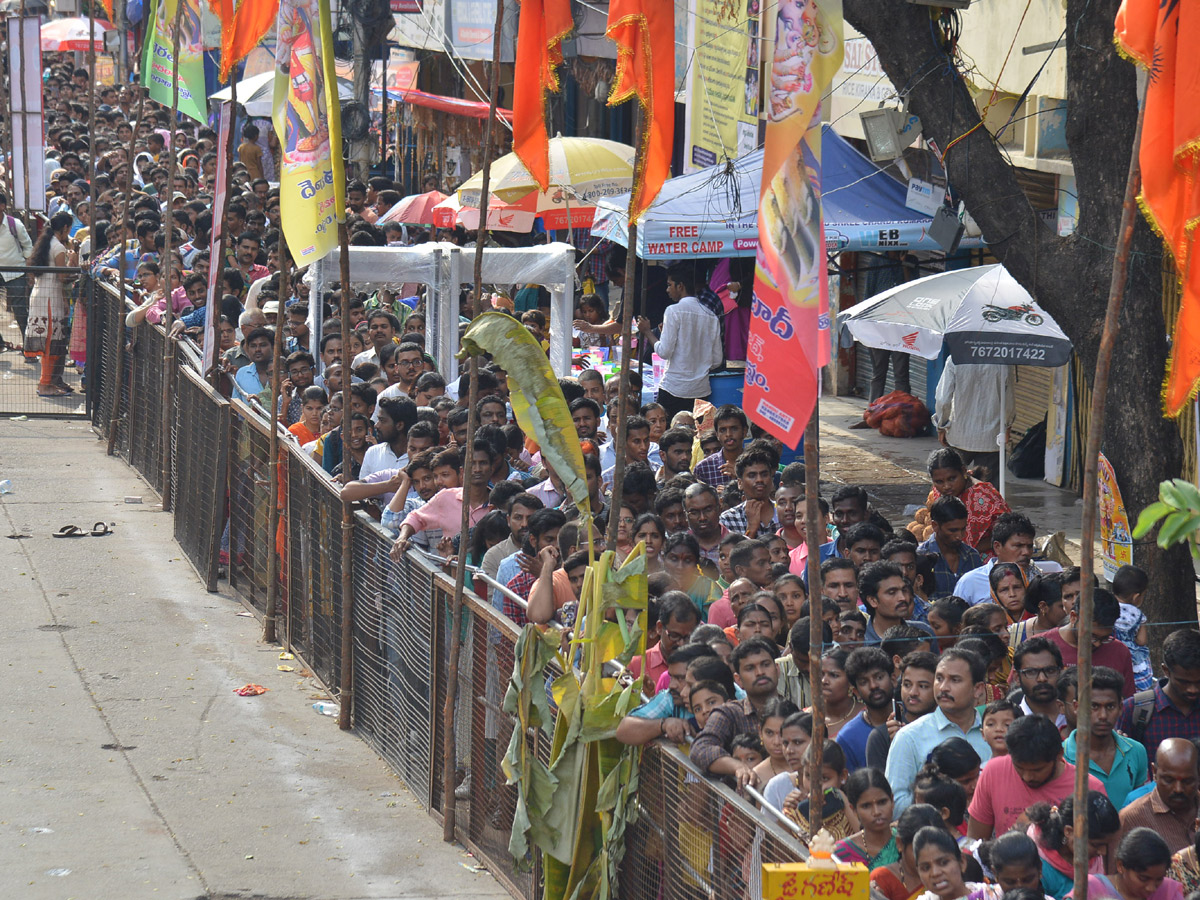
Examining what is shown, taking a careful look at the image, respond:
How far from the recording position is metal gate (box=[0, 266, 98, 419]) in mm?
17969

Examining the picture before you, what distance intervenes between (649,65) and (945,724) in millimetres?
3156

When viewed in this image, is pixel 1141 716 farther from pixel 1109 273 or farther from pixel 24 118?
pixel 24 118

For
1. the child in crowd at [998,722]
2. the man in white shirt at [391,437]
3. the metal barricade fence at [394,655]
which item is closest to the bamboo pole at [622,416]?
the metal barricade fence at [394,655]

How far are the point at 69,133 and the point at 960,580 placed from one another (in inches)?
1010

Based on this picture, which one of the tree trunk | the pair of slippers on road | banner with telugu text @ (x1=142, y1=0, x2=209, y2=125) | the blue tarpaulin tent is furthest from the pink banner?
the tree trunk

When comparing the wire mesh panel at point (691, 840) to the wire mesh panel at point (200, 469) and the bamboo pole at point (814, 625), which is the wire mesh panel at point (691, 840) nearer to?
the bamboo pole at point (814, 625)

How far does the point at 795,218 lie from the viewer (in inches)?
211

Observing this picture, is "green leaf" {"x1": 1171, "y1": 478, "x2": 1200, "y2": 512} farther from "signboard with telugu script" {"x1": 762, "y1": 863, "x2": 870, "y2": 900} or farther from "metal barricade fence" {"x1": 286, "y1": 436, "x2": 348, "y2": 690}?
"metal barricade fence" {"x1": 286, "y1": 436, "x2": 348, "y2": 690}

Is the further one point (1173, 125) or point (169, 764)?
point (169, 764)

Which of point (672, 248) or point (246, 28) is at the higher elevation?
point (246, 28)

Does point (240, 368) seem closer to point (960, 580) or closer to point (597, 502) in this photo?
point (597, 502)

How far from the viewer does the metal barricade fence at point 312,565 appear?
33.2ft

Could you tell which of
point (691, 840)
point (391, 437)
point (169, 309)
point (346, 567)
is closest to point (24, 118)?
point (169, 309)

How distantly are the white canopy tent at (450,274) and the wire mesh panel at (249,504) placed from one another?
190cm
